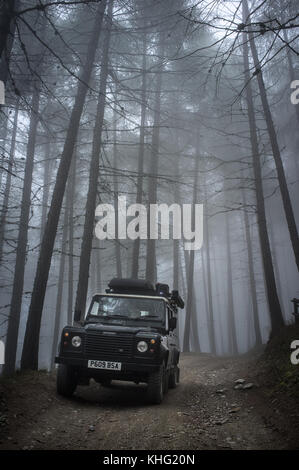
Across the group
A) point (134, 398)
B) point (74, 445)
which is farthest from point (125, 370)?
point (74, 445)

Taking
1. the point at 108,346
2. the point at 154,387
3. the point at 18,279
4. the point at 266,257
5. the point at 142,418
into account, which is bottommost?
the point at 142,418

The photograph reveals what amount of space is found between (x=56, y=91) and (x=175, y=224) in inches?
461

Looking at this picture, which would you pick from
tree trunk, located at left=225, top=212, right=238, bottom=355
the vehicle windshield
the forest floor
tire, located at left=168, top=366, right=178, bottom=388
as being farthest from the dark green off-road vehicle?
tree trunk, located at left=225, top=212, right=238, bottom=355

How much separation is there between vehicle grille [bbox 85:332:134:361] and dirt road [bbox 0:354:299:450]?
980 mm

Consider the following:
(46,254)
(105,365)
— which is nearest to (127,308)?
(105,365)

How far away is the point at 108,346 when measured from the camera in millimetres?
7215

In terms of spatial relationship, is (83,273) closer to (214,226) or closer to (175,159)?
(175,159)

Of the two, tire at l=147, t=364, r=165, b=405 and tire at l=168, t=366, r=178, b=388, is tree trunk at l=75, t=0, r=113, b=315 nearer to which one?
tire at l=168, t=366, r=178, b=388

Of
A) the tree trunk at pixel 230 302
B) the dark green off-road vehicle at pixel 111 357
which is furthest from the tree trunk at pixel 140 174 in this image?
the tree trunk at pixel 230 302

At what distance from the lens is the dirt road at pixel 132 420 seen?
4832mm

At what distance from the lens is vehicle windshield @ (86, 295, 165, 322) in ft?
28.2

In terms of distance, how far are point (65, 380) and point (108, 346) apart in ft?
3.91

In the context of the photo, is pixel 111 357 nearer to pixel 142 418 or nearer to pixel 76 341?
pixel 76 341

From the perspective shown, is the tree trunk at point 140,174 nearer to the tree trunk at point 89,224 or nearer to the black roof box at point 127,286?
the tree trunk at point 89,224
